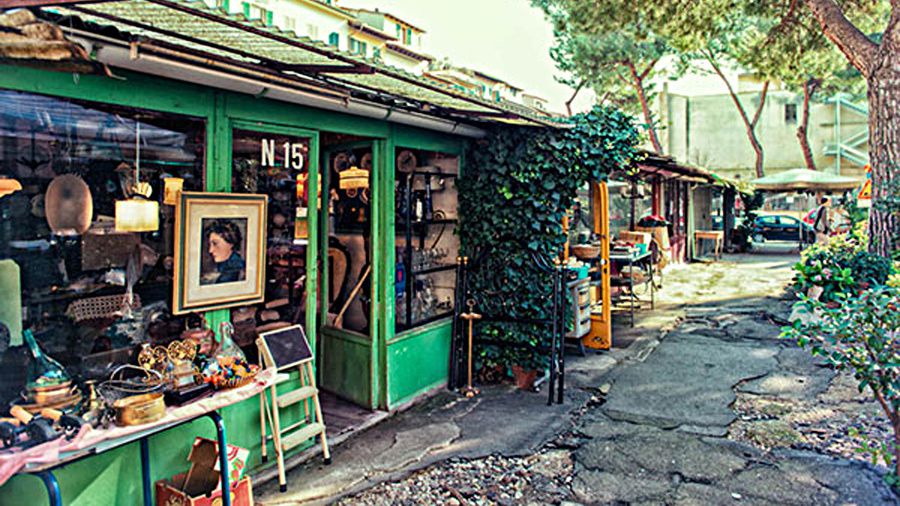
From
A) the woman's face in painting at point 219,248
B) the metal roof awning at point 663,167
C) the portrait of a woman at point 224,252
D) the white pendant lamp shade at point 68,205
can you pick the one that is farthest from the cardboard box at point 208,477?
the metal roof awning at point 663,167

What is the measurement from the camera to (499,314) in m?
6.05

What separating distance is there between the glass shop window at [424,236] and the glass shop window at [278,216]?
1104mm

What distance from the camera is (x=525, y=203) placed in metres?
5.90

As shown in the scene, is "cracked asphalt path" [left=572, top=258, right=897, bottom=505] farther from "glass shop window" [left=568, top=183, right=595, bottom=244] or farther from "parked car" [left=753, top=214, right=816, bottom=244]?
"parked car" [left=753, top=214, right=816, bottom=244]

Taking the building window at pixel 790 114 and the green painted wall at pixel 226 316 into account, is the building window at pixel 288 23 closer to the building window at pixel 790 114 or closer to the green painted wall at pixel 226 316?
the green painted wall at pixel 226 316

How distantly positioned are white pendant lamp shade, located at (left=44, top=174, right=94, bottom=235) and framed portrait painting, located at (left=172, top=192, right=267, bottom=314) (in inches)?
19.9

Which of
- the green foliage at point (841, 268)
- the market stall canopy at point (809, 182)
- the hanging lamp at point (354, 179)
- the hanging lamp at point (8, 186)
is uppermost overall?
the market stall canopy at point (809, 182)

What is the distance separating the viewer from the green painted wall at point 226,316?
2990 mm

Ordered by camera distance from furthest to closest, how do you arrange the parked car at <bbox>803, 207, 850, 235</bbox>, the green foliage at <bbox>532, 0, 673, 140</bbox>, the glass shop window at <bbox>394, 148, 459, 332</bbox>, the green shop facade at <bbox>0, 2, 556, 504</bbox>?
1. the green foliage at <bbox>532, 0, 673, 140</bbox>
2. the parked car at <bbox>803, 207, 850, 235</bbox>
3. the glass shop window at <bbox>394, 148, 459, 332</bbox>
4. the green shop facade at <bbox>0, 2, 556, 504</bbox>

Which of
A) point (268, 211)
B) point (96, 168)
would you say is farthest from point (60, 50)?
point (268, 211)

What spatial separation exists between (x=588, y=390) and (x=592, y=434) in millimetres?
1180

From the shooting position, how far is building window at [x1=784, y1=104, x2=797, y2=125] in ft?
101

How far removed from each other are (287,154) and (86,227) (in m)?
1.53

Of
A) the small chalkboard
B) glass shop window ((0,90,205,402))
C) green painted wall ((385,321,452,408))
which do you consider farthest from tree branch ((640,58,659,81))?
glass shop window ((0,90,205,402))
